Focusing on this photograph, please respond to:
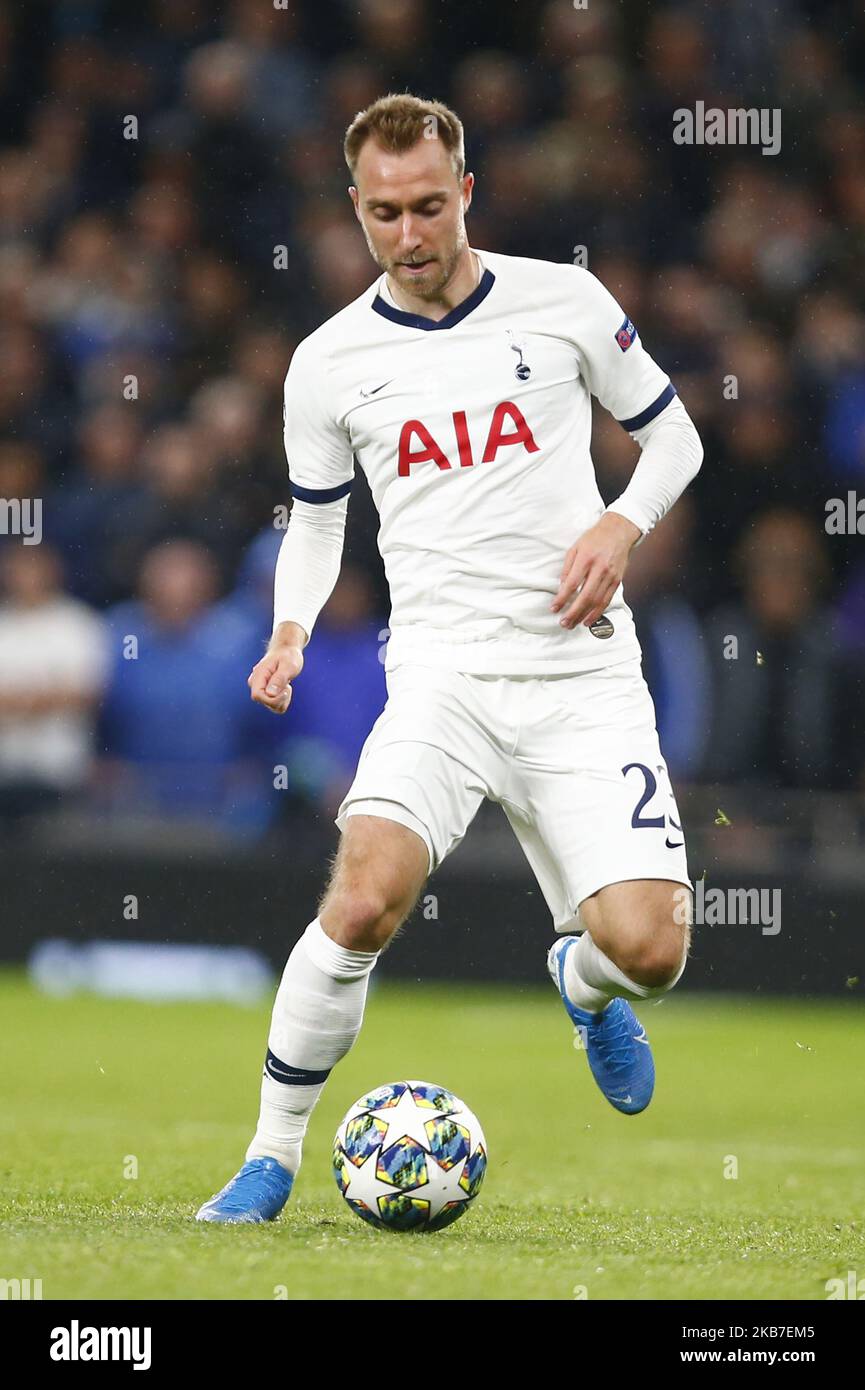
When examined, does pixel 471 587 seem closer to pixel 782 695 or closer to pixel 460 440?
pixel 460 440

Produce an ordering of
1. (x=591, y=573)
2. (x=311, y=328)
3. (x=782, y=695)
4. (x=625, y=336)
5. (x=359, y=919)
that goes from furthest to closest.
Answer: (x=311, y=328) < (x=782, y=695) < (x=625, y=336) < (x=591, y=573) < (x=359, y=919)

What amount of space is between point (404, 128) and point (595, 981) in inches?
78.9

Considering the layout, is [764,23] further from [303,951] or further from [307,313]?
[303,951]

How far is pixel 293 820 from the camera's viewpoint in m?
9.53

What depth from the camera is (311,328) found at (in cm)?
1085

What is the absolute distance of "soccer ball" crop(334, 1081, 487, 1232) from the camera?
4.55m

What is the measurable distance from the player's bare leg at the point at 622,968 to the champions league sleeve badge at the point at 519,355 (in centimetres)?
118

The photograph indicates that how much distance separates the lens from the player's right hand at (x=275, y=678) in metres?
4.70

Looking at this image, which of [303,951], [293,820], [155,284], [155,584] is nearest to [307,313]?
[155,284]

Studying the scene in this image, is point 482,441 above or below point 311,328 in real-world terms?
below

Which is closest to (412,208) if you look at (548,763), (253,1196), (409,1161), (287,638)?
(287,638)

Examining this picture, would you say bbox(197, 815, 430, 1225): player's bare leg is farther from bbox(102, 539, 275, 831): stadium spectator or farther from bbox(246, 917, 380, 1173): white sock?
bbox(102, 539, 275, 831): stadium spectator

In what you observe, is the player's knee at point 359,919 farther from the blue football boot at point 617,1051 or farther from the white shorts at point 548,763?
the blue football boot at point 617,1051

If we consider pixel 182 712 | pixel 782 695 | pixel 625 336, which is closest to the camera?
pixel 625 336
